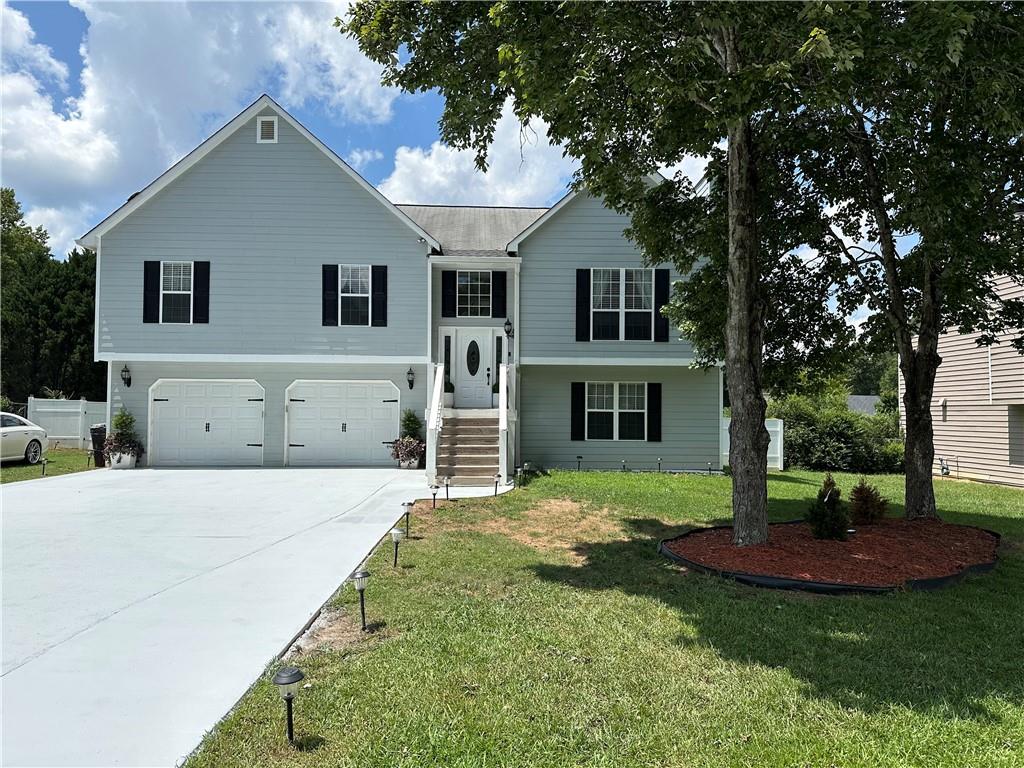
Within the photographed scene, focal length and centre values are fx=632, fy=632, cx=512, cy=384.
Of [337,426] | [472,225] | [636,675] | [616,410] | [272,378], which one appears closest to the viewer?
[636,675]

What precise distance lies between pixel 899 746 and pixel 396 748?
2.53 m

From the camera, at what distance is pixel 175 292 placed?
1536 centimetres

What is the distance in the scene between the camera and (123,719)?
137 inches

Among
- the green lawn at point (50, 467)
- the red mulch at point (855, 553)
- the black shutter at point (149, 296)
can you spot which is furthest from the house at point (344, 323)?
the red mulch at point (855, 553)

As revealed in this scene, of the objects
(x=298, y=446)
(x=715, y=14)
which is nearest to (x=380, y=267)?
(x=298, y=446)

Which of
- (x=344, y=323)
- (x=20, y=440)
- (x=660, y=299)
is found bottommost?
(x=20, y=440)

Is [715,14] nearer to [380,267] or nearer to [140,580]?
[140,580]

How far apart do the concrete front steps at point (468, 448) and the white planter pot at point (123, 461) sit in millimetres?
7814

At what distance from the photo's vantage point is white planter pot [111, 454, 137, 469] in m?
15.3

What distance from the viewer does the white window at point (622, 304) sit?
51.0 ft

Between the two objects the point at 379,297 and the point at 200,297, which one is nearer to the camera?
the point at 200,297

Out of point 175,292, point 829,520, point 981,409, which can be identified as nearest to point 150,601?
point 829,520

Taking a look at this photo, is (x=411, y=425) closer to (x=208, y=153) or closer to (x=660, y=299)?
(x=660, y=299)

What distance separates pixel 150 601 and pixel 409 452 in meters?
9.82
